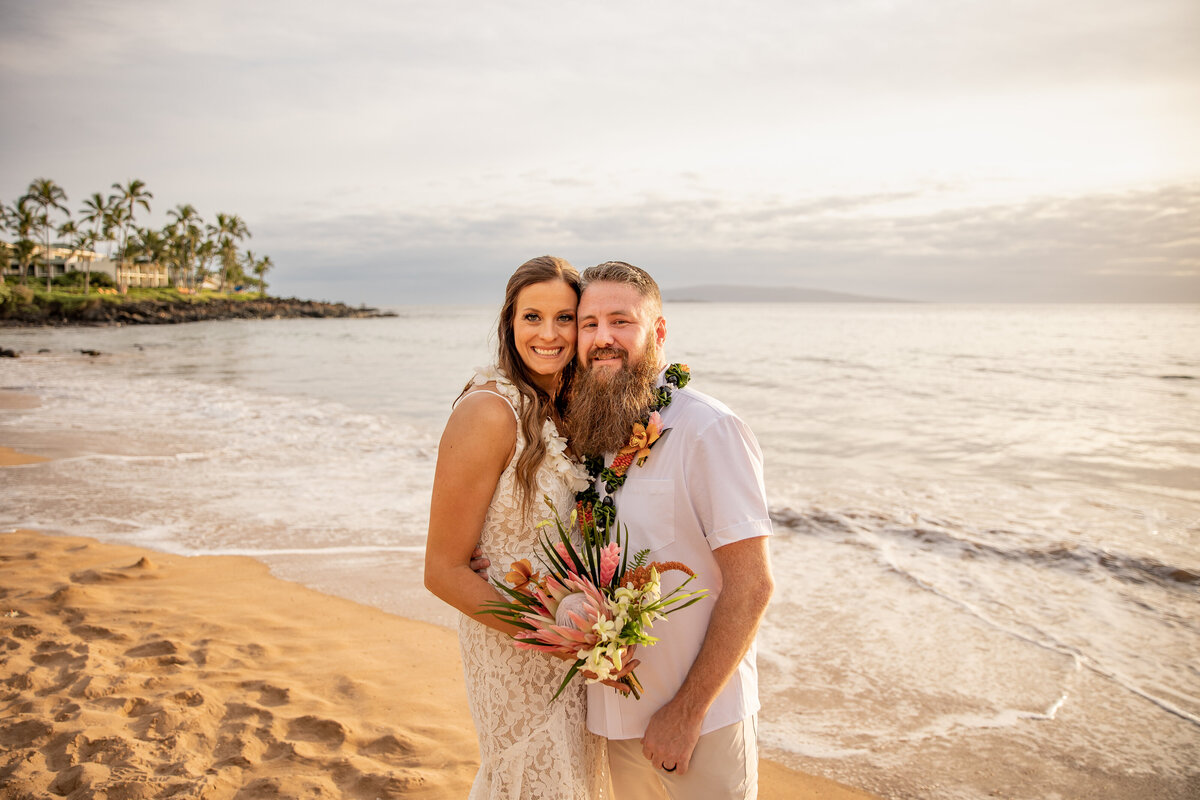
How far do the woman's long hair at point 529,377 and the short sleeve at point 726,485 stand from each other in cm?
63

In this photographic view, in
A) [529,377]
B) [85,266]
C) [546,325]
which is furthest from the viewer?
[85,266]

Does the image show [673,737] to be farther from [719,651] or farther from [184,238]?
[184,238]

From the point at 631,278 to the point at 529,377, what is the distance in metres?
0.69

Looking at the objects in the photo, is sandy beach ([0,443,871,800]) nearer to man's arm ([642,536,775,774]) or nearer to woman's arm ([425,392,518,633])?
woman's arm ([425,392,518,633])

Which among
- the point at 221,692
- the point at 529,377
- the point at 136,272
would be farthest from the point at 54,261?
the point at 529,377

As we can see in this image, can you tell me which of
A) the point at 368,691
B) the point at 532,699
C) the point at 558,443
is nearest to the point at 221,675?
the point at 368,691

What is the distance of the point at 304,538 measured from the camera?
27.4 ft

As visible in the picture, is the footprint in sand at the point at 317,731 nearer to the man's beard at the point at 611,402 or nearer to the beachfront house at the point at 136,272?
the man's beard at the point at 611,402

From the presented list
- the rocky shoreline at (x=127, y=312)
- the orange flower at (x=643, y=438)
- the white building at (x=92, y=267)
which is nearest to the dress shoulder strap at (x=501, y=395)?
the orange flower at (x=643, y=438)

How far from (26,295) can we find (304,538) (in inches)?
2991

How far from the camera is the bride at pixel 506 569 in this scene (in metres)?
2.94

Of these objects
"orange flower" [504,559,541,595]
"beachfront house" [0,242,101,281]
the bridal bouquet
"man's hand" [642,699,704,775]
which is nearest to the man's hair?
the bridal bouquet

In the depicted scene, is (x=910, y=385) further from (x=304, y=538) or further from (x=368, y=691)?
(x=368, y=691)

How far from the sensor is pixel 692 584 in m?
2.84
